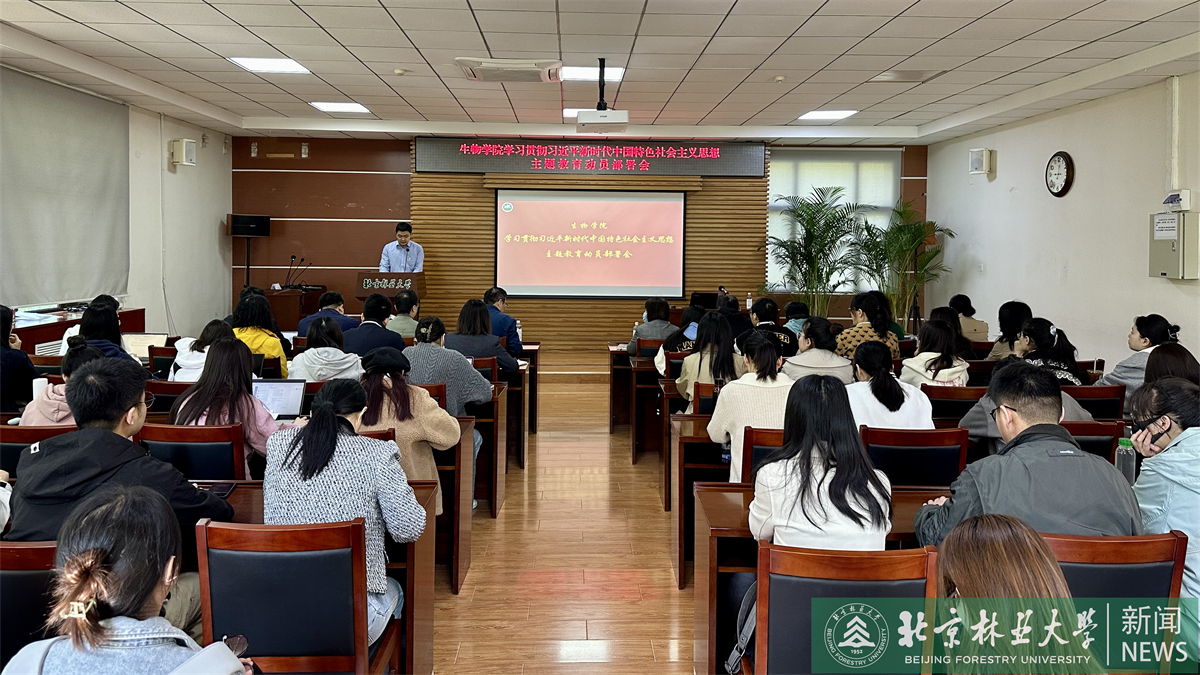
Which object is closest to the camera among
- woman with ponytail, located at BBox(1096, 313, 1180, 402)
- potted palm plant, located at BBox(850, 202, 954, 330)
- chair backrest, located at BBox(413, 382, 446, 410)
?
chair backrest, located at BBox(413, 382, 446, 410)

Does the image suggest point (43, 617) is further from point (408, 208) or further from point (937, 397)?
point (408, 208)

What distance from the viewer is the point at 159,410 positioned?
4.32 metres

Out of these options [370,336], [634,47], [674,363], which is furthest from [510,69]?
[674,363]

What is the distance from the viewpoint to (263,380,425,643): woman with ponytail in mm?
→ 2443

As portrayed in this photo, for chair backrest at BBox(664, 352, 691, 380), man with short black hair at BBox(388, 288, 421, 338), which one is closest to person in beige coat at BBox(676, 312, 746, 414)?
chair backrest at BBox(664, 352, 691, 380)

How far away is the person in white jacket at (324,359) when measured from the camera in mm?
4574

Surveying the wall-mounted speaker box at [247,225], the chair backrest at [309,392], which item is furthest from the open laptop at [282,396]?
the wall-mounted speaker box at [247,225]

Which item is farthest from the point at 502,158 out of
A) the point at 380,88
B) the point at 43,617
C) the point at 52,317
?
the point at 43,617

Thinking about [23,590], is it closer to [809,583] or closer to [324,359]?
[809,583]

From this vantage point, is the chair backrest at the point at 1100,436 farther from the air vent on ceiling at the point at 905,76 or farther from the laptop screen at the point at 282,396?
the air vent on ceiling at the point at 905,76

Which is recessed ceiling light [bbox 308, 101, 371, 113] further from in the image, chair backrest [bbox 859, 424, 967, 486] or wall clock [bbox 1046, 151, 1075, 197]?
chair backrest [bbox 859, 424, 967, 486]

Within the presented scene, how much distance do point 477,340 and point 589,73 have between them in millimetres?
2867

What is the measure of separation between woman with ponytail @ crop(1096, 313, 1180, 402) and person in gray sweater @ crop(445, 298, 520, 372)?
3394mm

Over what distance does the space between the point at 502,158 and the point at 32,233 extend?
5.32m
